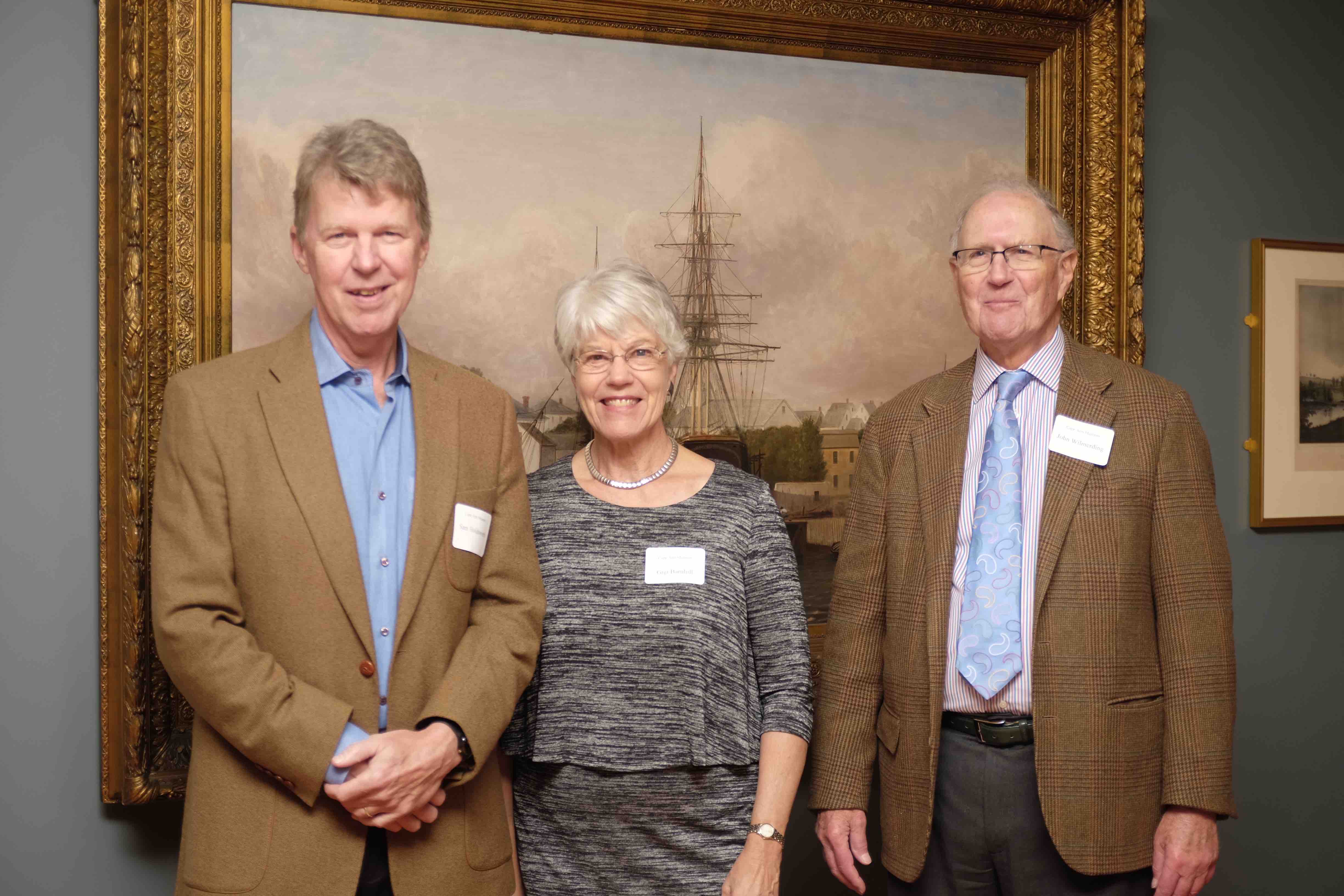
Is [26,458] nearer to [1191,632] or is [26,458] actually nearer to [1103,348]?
[1191,632]

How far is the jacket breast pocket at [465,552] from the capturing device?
5.59 ft

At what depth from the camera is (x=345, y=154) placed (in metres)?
1.67

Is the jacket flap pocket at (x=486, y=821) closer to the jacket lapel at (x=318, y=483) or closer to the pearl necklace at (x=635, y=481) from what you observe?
the jacket lapel at (x=318, y=483)

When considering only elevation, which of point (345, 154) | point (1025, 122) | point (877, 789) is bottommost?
point (877, 789)

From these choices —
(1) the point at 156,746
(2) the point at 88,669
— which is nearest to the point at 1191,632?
(1) the point at 156,746

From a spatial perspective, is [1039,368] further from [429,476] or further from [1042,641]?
[429,476]

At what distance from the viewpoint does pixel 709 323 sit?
101 inches

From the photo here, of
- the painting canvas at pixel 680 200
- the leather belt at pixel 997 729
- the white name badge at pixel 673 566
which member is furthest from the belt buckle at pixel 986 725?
the painting canvas at pixel 680 200

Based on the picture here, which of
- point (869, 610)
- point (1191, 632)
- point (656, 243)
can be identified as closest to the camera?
point (1191, 632)

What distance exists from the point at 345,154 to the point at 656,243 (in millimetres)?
986

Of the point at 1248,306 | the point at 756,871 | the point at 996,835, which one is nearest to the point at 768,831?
the point at 756,871

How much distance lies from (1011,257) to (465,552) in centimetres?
120

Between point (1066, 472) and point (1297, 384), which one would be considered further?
point (1297, 384)

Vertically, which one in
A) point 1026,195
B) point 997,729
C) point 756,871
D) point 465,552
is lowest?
point 756,871
